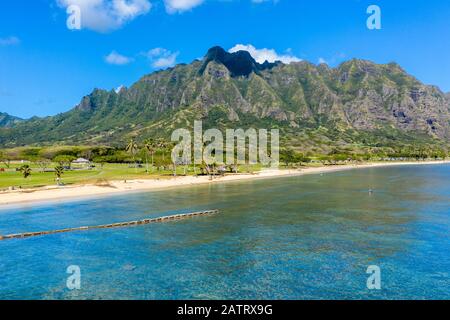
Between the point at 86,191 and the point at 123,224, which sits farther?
the point at 86,191

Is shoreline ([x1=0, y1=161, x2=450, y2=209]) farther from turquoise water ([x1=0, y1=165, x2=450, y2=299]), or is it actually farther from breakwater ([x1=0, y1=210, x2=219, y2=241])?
breakwater ([x1=0, y1=210, x2=219, y2=241])
